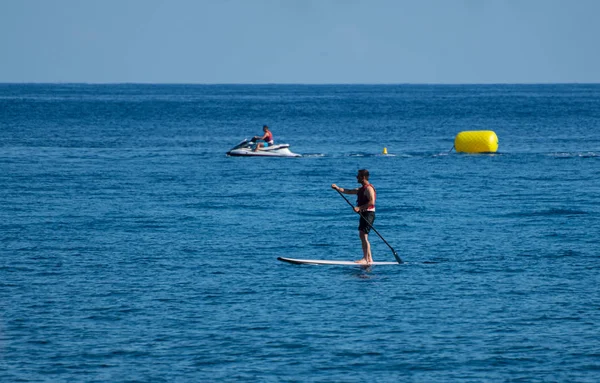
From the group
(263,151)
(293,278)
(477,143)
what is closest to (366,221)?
(293,278)

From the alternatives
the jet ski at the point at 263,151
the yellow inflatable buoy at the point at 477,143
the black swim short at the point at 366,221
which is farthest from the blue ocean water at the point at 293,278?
the yellow inflatable buoy at the point at 477,143

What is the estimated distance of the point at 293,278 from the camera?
20906 mm

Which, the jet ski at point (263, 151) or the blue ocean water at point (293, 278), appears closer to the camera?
the blue ocean water at point (293, 278)

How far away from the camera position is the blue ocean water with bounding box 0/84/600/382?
15.4 metres

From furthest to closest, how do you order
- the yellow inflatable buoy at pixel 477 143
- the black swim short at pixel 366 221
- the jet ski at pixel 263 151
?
the yellow inflatable buoy at pixel 477 143 → the jet ski at pixel 263 151 → the black swim short at pixel 366 221

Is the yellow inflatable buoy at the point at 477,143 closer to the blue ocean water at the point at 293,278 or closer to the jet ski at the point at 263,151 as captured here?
the blue ocean water at the point at 293,278

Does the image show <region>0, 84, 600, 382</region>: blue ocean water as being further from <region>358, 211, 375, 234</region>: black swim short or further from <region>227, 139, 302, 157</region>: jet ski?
<region>227, 139, 302, 157</region>: jet ski

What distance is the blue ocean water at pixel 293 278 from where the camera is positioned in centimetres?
1539

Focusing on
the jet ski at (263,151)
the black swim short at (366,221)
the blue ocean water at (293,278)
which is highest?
the black swim short at (366,221)

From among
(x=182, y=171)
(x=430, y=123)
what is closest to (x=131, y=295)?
(x=182, y=171)

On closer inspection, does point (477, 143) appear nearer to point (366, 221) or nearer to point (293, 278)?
point (366, 221)

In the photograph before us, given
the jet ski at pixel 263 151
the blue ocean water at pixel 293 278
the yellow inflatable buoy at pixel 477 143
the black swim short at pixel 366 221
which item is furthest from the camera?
the yellow inflatable buoy at pixel 477 143

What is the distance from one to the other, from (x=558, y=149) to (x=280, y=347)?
45.1 m

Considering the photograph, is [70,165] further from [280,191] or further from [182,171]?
[280,191]
